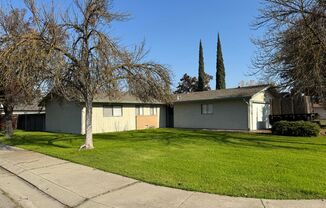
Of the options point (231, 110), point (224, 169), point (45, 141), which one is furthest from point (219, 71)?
point (224, 169)

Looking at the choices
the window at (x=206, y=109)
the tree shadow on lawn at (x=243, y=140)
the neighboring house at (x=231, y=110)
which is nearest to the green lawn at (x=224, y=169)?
the tree shadow on lawn at (x=243, y=140)

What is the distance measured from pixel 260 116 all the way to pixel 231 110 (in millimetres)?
2371

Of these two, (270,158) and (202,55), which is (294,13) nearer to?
(270,158)

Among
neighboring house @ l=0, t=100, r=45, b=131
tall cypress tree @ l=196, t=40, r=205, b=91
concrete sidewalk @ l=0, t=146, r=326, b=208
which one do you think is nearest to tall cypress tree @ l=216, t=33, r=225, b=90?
tall cypress tree @ l=196, t=40, r=205, b=91

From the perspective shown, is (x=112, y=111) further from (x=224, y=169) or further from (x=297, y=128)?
(x=224, y=169)

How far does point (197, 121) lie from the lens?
86.8 ft

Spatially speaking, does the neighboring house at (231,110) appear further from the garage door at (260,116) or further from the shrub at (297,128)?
the shrub at (297,128)

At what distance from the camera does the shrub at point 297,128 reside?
1784 centimetres

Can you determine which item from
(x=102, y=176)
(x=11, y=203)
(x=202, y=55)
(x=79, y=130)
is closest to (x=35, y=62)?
(x=102, y=176)

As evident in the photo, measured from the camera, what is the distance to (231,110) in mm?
23688

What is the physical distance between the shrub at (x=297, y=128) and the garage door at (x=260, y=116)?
11.0 ft

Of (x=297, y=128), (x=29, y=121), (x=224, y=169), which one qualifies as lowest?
(x=224, y=169)

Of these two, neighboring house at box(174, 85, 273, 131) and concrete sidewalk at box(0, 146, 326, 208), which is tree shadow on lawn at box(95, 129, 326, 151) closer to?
neighboring house at box(174, 85, 273, 131)

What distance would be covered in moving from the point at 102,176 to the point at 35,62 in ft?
18.5
